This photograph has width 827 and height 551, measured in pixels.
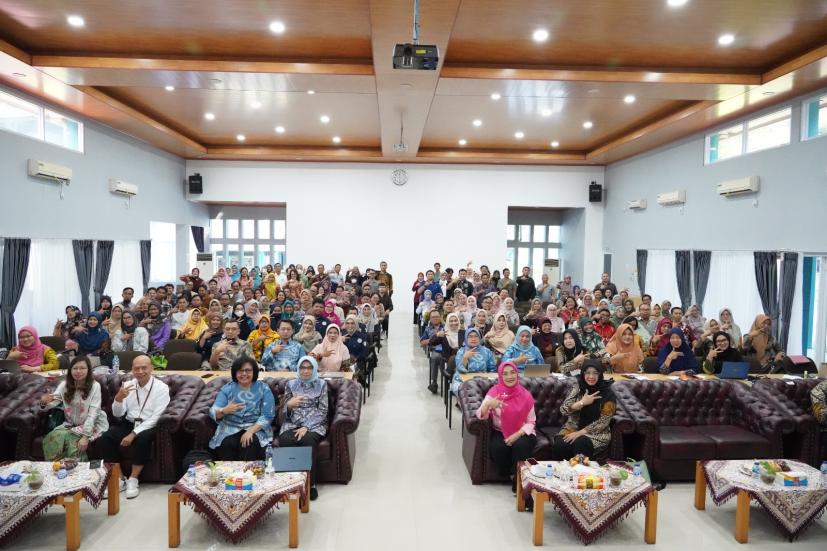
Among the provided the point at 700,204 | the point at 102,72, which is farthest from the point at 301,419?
the point at 700,204

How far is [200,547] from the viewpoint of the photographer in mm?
3922

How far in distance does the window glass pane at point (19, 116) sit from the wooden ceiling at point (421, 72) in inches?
14.6

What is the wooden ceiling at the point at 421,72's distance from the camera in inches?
250

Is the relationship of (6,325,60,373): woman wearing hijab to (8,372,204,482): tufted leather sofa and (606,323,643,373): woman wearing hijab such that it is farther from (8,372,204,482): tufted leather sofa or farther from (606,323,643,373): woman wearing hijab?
(606,323,643,373): woman wearing hijab

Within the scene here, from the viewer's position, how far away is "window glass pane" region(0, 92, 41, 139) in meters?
8.79

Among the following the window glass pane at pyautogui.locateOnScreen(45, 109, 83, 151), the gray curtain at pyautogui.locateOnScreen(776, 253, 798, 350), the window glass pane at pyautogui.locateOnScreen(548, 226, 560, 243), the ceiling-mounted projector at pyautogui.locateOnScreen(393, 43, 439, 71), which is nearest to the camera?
the ceiling-mounted projector at pyautogui.locateOnScreen(393, 43, 439, 71)

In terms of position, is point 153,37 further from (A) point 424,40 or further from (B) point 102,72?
(A) point 424,40

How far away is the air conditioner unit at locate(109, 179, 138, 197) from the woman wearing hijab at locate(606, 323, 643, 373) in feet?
36.1

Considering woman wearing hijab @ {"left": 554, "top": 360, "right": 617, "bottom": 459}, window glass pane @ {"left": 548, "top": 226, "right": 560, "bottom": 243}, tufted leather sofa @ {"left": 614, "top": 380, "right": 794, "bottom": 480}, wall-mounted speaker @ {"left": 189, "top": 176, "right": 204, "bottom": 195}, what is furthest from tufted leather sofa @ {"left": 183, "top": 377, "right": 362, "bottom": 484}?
window glass pane @ {"left": 548, "top": 226, "right": 560, "bottom": 243}

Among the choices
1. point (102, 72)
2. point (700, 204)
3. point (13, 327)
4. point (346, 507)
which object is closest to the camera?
point (346, 507)

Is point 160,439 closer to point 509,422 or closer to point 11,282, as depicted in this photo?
point 509,422

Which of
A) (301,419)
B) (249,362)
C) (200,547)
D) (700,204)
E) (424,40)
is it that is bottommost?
(200,547)

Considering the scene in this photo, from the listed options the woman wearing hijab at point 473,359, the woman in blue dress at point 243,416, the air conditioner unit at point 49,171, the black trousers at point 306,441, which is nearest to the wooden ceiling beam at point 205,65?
the air conditioner unit at point 49,171

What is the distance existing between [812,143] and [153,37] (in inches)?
398
